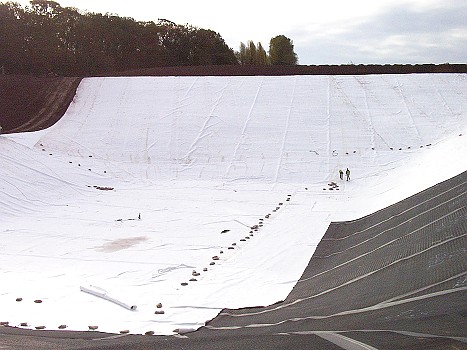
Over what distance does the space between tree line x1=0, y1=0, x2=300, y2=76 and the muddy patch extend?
16.5 meters

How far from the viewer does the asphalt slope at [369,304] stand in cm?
306

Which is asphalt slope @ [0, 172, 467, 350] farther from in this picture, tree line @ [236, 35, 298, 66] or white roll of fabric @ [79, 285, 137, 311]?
tree line @ [236, 35, 298, 66]

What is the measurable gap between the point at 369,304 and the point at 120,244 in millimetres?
4689

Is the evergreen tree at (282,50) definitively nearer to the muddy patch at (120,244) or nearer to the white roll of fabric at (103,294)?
the muddy patch at (120,244)

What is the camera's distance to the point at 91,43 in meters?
25.0

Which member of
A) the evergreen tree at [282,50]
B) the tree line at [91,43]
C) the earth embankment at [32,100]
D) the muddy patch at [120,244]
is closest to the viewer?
the muddy patch at [120,244]

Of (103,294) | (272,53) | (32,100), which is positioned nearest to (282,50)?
(272,53)

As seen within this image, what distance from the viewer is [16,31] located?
73.3ft

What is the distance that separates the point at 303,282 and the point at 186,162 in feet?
28.0

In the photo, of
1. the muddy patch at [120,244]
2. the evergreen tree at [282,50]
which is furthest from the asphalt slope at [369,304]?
the evergreen tree at [282,50]

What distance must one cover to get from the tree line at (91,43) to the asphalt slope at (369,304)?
19132 mm

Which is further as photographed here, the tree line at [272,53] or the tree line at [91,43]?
A: the tree line at [272,53]

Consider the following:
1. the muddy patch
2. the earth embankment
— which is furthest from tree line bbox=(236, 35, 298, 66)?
the muddy patch

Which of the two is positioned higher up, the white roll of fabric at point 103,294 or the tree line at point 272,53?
the tree line at point 272,53
